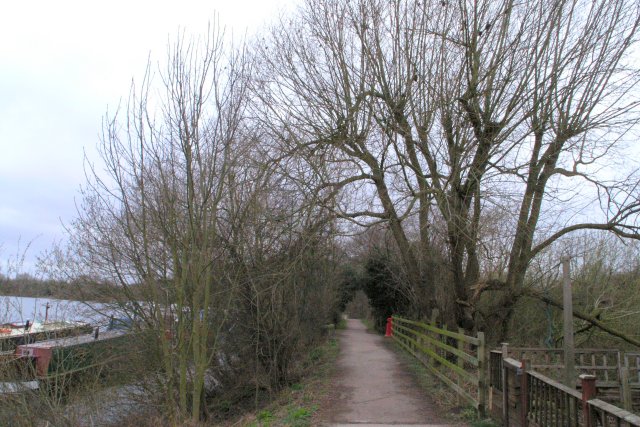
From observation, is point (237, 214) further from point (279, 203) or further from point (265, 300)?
point (265, 300)

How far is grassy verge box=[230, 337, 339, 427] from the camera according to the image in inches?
353

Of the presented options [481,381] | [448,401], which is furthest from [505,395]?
[448,401]

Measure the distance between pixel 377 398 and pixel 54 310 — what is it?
6.56 m

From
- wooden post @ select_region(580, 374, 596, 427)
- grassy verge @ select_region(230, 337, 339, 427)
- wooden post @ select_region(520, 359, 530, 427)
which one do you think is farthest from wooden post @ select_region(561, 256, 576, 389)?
grassy verge @ select_region(230, 337, 339, 427)

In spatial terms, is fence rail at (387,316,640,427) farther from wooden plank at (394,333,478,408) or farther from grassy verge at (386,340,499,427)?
grassy verge at (386,340,499,427)

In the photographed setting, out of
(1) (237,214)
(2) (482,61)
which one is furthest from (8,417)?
(2) (482,61)

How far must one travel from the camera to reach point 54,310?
10.8 meters

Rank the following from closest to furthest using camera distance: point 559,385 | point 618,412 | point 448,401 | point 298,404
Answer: point 618,412
point 559,385
point 448,401
point 298,404

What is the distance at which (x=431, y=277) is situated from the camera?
17453 mm

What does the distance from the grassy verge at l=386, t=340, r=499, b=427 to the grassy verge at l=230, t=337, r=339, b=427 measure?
211cm

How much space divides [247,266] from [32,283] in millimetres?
4180

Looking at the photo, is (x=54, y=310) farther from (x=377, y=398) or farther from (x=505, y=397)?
(x=505, y=397)

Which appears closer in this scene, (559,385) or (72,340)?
(559,385)

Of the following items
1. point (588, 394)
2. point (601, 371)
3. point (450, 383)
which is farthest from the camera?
point (601, 371)
